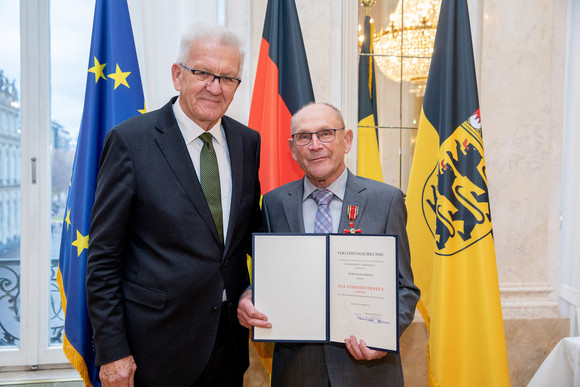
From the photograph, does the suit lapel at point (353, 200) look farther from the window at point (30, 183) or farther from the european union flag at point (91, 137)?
the window at point (30, 183)

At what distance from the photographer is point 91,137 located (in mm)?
2199

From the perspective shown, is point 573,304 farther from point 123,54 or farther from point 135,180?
point 123,54

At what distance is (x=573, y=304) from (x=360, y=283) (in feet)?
8.05

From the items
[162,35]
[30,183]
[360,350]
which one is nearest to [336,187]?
[360,350]

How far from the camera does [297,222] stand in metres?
1.62

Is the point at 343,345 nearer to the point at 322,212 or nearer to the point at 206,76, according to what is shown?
the point at 322,212

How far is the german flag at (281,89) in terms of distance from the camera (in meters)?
2.40

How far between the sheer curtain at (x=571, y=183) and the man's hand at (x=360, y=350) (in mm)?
A: 2367

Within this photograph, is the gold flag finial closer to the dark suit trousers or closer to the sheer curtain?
the sheer curtain

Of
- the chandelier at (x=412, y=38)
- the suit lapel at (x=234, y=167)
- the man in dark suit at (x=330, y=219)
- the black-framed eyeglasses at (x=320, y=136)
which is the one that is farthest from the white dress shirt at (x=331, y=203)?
the chandelier at (x=412, y=38)

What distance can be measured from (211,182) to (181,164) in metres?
0.14

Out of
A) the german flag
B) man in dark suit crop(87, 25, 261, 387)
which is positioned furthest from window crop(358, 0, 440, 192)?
man in dark suit crop(87, 25, 261, 387)

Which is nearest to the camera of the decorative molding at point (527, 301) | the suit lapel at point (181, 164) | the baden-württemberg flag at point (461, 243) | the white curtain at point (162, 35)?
the suit lapel at point (181, 164)

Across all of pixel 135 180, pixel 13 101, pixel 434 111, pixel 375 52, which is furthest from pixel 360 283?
pixel 13 101
